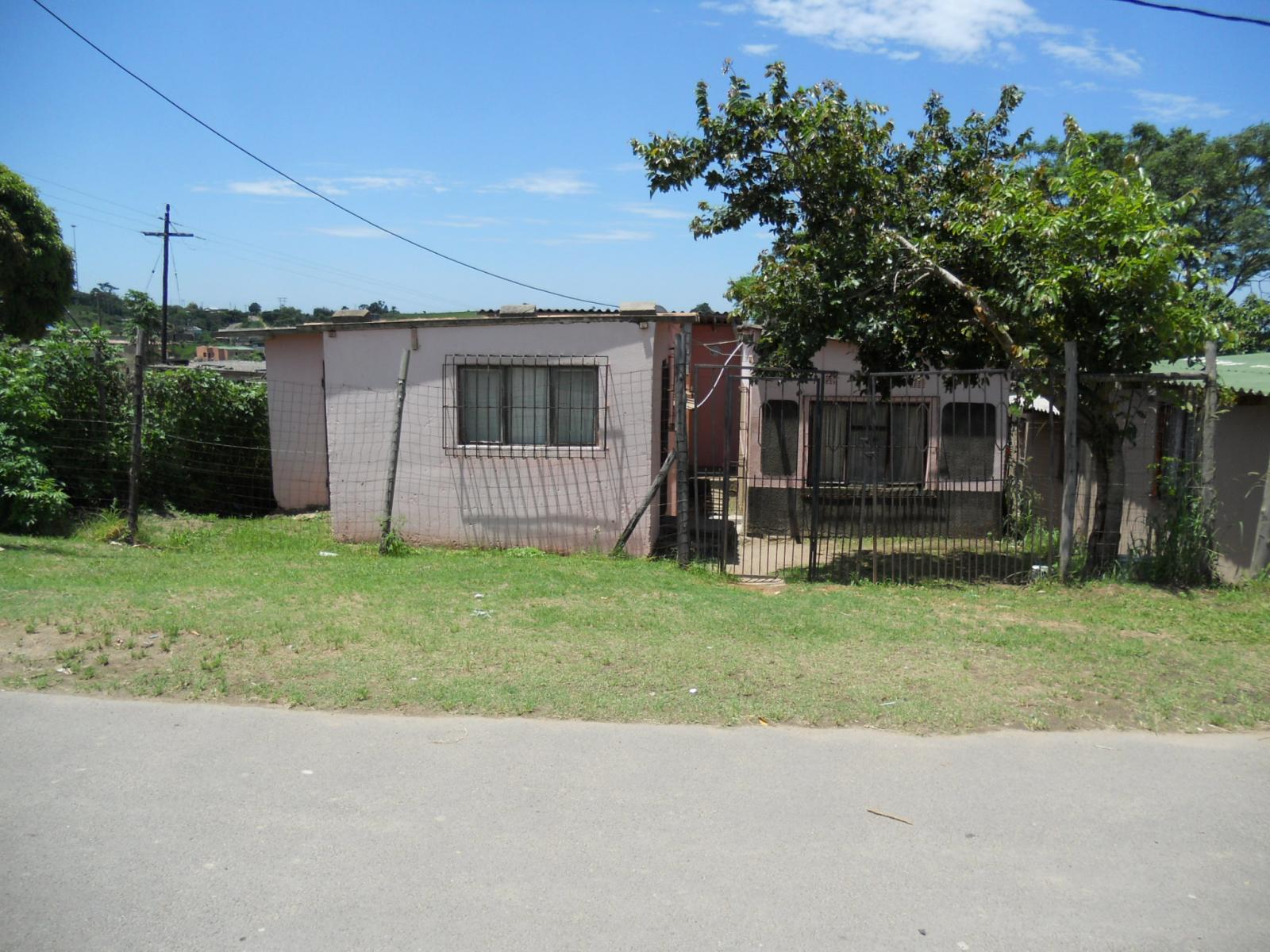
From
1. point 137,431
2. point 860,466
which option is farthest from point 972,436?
point 137,431

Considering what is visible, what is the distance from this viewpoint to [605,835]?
4074 millimetres

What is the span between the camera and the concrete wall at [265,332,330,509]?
571 inches

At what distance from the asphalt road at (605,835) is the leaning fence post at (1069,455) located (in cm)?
346

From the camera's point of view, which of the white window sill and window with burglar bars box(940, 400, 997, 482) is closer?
the white window sill

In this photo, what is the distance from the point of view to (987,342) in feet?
32.6

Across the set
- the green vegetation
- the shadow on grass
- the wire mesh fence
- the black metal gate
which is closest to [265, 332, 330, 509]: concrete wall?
the wire mesh fence

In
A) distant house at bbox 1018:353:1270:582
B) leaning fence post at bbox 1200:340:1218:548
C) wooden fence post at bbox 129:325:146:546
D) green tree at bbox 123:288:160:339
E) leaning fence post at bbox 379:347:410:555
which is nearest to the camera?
leaning fence post at bbox 1200:340:1218:548

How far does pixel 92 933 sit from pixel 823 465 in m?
11.1

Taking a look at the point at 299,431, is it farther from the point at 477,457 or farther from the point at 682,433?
the point at 682,433

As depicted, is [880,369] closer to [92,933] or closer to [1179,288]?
[1179,288]

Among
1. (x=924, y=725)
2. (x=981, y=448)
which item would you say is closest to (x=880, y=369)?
(x=981, y=448)

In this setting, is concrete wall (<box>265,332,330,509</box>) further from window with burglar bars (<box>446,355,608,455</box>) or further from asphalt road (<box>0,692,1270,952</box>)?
asphalt road (<box>0,692,1270,952</box>)

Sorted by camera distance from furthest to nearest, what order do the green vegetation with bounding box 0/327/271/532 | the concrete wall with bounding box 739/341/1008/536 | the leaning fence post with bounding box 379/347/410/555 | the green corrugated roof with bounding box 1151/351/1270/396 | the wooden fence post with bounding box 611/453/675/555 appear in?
1. the concrete wall with bounding box 739/341/1008/536
2. the green vegetation with bounding box 0/327/271/532
3. the leaning fence post with bounding box 379/347/410/555
4. the wooden fence post with bounding box 611/453/675/555
5. the green corrugated roof with bounding box 1151/351/1270/396

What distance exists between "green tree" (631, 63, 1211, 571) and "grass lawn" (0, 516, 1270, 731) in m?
2.19
